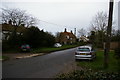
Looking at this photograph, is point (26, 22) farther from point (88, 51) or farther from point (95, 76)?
point (95, 76)

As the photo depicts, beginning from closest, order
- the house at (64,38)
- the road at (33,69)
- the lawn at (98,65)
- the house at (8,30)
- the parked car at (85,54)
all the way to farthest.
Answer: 1. the road at (33,69)
2. the lawn at (98,65)
3. the parked car at (85,54)
4. the house at (8,30)
5. the house at (64,38)

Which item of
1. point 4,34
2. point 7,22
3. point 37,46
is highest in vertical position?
point 7,22

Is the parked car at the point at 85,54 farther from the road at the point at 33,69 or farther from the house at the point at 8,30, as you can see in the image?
the house at the point at 8,30

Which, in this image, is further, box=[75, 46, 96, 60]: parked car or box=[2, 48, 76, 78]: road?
box=[75, 46, 96, 60]: parked car

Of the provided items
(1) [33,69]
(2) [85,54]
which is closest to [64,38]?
(2) [85,54]

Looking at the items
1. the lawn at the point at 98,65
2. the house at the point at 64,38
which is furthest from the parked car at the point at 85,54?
the house at the point at 64,38

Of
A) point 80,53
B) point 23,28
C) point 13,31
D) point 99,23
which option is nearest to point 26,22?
point 23,28

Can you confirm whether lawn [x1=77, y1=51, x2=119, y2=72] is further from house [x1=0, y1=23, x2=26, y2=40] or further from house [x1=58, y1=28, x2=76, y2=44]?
house [x1=58, y1=28, x2=76, y2=44]

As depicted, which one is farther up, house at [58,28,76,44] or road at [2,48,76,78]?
house at [58,28,76,44]

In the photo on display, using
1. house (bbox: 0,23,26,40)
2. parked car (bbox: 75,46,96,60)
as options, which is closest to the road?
parked car (bbox: 75,46,96,60)

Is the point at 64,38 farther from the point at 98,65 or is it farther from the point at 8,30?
the point at 98,65

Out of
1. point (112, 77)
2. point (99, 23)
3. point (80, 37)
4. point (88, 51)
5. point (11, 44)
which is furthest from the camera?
point (80, 37)

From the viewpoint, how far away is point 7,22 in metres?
30.9

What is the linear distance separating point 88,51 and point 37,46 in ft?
66.6
